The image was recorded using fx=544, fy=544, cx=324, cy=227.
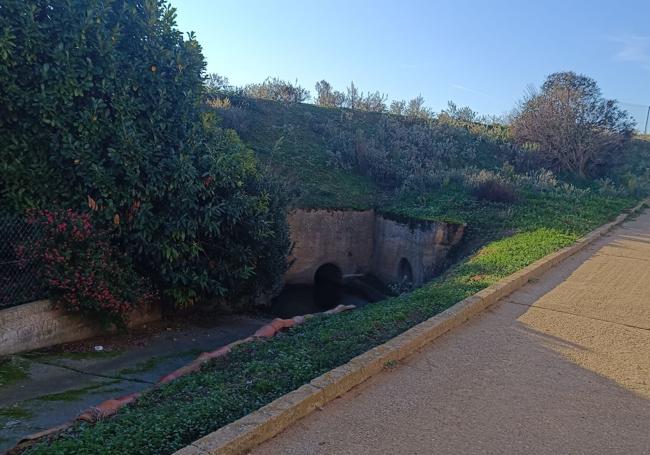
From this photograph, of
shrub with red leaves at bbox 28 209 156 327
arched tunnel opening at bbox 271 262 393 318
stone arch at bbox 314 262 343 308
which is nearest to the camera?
shrub with red leaves at bbox 28 209 156 327

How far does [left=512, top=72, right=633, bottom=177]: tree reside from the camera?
23.0m

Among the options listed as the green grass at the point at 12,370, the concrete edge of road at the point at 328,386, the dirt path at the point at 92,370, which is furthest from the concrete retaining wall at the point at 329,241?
the green grass at the point at 12,370

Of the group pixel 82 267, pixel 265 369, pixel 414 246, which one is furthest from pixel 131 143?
pixel 414 246

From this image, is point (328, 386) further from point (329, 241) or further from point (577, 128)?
point (577, 128)

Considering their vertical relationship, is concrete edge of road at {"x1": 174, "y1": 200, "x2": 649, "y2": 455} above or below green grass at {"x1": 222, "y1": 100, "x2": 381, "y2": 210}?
below

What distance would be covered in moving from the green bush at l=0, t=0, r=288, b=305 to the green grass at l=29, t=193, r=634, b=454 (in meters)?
2.53

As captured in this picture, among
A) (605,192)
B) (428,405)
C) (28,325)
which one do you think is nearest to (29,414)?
(28,325)

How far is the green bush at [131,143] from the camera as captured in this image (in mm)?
7941

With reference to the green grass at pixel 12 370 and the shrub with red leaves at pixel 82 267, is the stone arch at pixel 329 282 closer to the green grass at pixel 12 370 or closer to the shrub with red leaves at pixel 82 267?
the shrub with red leaves at pixel 82 267

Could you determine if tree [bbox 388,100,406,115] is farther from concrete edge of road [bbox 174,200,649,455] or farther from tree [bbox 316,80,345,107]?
concrete edge of road [bbox 174,200,649,455]

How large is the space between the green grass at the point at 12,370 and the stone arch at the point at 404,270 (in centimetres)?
1048

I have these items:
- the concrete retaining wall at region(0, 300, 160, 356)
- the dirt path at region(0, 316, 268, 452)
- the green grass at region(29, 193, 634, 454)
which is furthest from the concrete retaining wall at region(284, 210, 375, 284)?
the concrete retaining wall at region(0, 300, 160, 356)

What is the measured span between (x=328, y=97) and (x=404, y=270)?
1722cm

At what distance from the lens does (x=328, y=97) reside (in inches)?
1206
